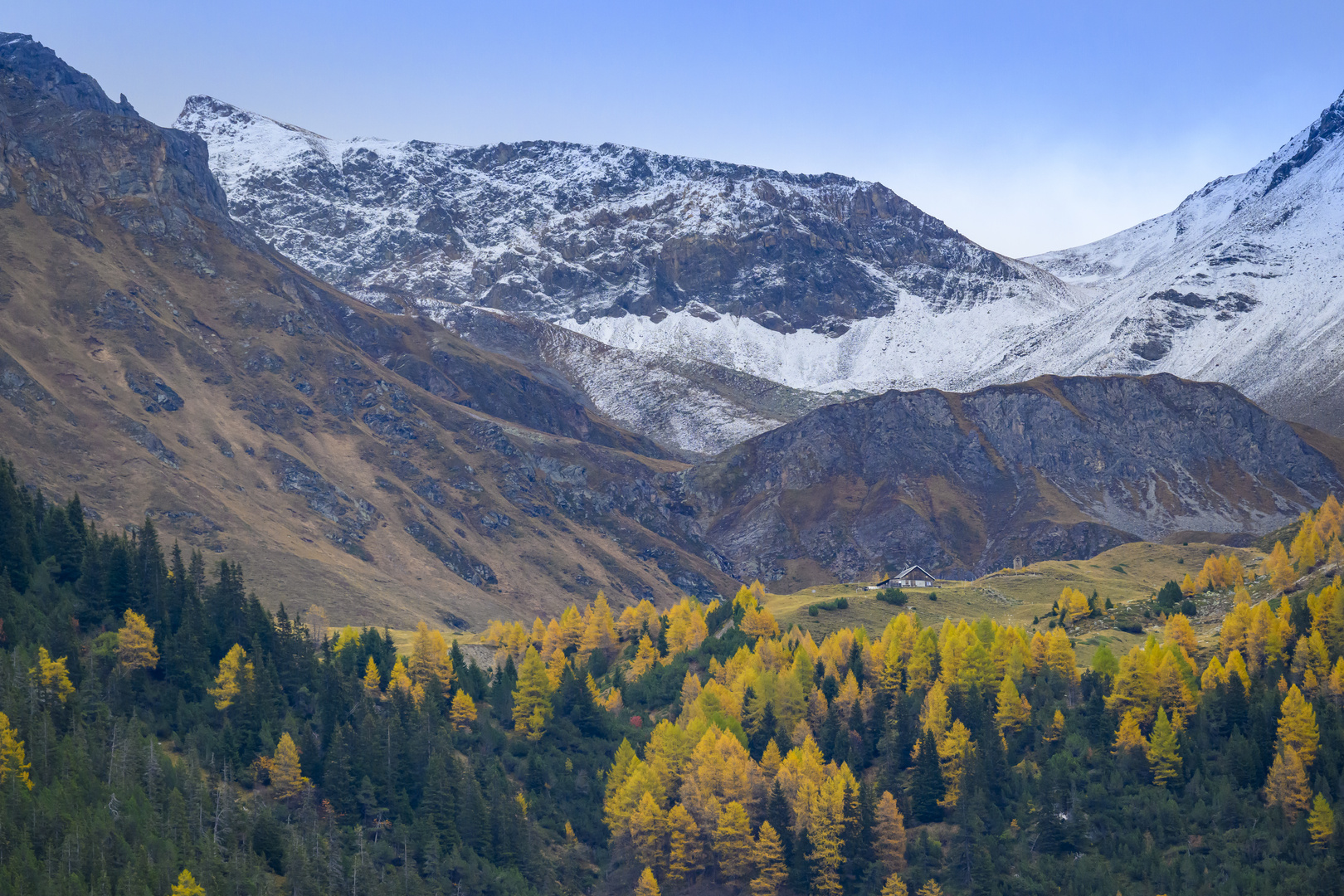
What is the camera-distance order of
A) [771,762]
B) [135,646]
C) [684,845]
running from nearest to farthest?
1. [684,845]
2. [135,646]
3. [771,762]

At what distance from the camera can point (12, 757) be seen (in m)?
113

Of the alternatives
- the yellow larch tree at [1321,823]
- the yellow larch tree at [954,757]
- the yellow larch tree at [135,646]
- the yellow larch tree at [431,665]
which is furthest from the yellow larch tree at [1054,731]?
the yellow larch tree at [135,646]

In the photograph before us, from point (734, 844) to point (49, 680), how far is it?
60007 mm

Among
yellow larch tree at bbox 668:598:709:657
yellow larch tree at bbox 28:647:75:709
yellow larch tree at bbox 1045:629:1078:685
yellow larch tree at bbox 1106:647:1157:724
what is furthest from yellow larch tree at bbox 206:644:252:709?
yellow larch tree at bbox 1106:647:1157:724

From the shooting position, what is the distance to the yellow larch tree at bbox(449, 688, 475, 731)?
527 feet

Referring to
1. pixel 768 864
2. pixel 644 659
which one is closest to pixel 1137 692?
pixel 768 864

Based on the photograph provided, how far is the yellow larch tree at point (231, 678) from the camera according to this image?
143 meters

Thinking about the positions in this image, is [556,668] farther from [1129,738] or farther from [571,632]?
[1129,738]

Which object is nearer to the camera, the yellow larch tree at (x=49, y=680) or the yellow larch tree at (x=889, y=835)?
the yellow larch tree at (x=49, y=680)

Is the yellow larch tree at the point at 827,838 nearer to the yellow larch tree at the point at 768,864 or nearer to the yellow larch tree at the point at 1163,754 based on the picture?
the yellow larch tree at the point at 768,864

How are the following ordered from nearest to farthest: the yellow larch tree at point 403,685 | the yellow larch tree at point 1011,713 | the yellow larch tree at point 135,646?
the yellow larch tree at point 135,646 → the yellow larch tree at point 1011,713 → the yellow larch tree at point 403,685

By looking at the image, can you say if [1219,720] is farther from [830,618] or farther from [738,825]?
[830,618]

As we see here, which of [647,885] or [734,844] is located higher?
[734,844]

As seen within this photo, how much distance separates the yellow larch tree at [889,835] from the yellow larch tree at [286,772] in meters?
50.0
